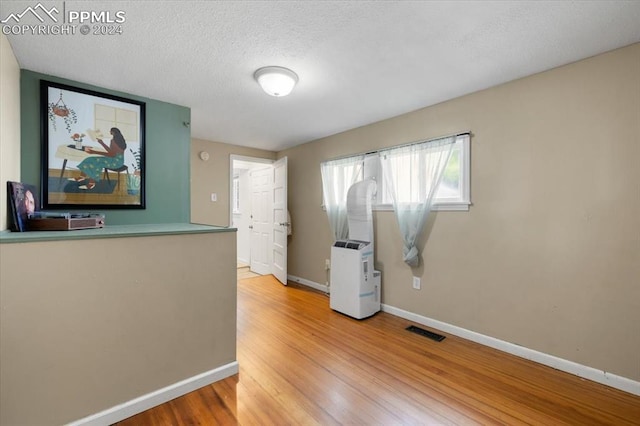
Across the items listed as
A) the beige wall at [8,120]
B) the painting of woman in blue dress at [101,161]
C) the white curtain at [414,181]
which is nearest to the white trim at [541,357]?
the white curtain at [414,181]

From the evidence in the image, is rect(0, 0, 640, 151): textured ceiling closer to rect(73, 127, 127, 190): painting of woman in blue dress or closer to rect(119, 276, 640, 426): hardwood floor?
rect(73, 127, 127, 190): painting of woman in blue dress

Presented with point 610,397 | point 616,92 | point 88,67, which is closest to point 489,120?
point 616,92

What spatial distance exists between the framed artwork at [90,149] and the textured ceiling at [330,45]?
17 centimetres

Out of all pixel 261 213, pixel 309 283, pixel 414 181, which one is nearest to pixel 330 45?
pixel 414 181

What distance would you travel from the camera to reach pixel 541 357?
2115 millimetres

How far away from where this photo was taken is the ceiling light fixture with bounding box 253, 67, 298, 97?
6.71ft

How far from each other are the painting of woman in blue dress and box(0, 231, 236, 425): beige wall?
3.65ft

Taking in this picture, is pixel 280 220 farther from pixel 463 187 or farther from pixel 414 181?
pixel 463 187

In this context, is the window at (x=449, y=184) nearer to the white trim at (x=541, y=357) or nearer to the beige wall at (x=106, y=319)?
the white trim at (x=541, y=357)

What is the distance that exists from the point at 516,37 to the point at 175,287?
2.66 metres

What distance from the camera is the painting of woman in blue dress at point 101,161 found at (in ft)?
7.48

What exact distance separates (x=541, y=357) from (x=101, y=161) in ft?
12.8

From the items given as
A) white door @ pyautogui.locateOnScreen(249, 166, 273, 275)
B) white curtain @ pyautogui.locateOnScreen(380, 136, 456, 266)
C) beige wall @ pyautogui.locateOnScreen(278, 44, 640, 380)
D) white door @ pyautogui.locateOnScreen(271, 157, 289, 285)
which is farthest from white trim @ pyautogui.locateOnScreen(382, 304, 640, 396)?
white door @ pyautogui.locateOnScreen(249, 166, 273, 275)

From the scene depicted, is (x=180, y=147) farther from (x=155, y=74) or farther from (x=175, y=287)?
(x=175, y=287)
